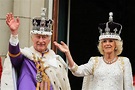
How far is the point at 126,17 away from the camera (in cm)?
655

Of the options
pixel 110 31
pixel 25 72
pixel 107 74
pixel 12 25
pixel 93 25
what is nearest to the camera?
pixel 12 25

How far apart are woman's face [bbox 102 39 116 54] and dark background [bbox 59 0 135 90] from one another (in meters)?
2.25

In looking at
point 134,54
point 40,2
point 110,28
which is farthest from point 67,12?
point 110,28

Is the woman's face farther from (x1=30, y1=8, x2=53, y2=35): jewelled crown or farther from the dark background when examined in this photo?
the dark background

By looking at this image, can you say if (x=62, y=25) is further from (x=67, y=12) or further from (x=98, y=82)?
(x=98, y=82)

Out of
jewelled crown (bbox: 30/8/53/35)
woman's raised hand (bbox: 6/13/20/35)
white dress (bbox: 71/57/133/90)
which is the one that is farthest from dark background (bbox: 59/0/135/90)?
woman's raised hand (bbox: 6/13/20/35)

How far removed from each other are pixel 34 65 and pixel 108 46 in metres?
0.84

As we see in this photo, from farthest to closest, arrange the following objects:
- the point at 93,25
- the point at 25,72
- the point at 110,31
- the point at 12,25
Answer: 1. the point at 93,25
2. the point at 110,31
3. the point at 25,72
4. the point at 12,25

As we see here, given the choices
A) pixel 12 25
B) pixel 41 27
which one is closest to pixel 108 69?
pixel 41 27

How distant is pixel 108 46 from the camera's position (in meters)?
4.16

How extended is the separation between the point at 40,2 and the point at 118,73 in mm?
1796

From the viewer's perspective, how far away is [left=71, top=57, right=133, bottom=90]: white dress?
4102 millimetres

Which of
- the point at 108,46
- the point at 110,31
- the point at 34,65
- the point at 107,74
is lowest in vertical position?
the point at 107,74

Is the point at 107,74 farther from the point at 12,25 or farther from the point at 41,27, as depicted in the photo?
the point at 12,25
